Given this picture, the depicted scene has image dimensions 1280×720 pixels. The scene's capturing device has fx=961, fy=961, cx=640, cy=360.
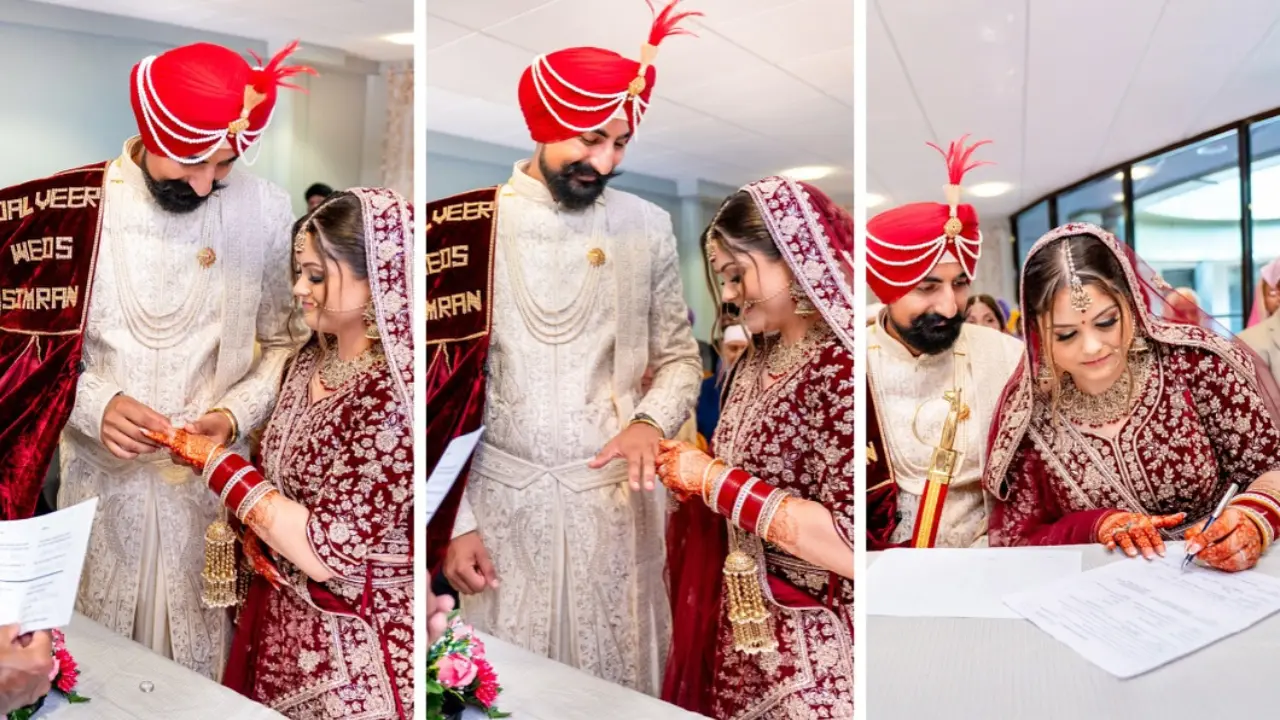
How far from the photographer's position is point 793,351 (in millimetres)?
1515

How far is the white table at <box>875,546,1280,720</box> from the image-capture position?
1269 millimetres

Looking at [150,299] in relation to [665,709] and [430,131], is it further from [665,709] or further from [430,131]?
[665,709]

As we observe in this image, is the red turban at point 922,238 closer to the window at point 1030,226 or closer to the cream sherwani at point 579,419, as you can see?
the window at point 1030,226

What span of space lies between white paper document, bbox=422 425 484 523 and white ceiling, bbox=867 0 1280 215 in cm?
83

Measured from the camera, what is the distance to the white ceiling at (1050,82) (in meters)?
1.43

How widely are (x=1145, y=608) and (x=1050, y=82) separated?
31.4 inches

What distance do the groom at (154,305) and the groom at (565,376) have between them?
31 cm

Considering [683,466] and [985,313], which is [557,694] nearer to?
[683,466]

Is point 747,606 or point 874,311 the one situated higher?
point 874,311

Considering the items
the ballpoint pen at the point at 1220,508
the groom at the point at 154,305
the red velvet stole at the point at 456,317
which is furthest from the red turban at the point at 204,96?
the ballpoint pen at the point at 1220,508

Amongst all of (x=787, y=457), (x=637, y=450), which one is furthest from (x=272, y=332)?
(x=787, y=457)

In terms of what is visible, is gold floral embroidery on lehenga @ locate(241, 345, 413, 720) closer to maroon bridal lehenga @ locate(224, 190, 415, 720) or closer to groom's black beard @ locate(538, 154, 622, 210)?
maroon bridal lehenga @ locate(224, 190, 415, 720)

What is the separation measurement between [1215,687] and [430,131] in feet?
4.87

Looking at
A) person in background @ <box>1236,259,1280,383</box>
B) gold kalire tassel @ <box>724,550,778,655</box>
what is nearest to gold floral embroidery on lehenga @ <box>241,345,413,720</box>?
gold kalire tassel @ <box>724,550,778,655</box>
